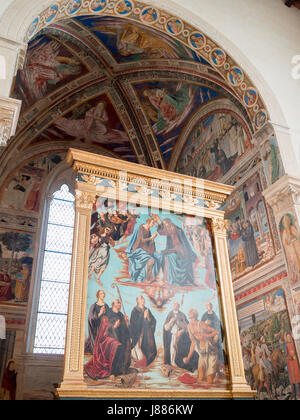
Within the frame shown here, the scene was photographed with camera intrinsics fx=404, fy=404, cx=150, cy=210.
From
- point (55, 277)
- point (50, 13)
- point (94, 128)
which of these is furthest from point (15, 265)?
point (50, 13)

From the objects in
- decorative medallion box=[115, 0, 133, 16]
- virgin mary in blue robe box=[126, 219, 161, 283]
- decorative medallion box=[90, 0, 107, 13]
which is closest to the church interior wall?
decorative medallion box=[115, 0, 133, 16]

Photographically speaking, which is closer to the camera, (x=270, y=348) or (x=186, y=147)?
(x=270, y=348)

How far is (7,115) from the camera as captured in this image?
5570 millimetres

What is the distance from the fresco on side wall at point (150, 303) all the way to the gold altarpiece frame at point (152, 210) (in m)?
0.09

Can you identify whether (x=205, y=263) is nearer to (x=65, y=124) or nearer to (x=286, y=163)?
(x=286, y=163)

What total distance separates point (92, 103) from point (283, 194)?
7.15 meters

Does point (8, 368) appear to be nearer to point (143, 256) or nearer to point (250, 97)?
point (143, 256)

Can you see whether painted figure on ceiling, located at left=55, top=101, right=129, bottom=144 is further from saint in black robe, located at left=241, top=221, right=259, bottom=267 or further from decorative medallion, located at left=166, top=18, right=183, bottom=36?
saint in black robe, located at left=241, top=221, right=259, bottom=267

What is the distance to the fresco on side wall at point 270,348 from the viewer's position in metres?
7.18

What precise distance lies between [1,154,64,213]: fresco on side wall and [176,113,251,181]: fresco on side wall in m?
4.19

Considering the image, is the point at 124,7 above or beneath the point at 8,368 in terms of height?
above

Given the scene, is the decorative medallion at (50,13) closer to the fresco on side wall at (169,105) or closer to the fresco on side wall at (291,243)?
the fresco on side wall at (169,105)

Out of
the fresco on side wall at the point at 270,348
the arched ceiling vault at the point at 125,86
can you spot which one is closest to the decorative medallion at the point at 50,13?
the arched ceiling vault at the point at 125,86

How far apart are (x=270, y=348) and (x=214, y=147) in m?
5.60
